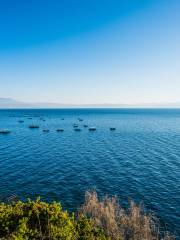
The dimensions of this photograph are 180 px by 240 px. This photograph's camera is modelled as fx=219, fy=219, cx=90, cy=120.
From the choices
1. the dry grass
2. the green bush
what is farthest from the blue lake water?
the green bush

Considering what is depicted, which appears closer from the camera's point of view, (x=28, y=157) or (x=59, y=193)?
(x=59, y=193)

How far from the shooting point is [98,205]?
93.4ft

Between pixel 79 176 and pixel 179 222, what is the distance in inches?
888

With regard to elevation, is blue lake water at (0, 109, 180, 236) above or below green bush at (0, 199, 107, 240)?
below

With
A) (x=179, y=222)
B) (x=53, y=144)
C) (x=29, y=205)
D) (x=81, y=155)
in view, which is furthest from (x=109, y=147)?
(x=29, y=205)

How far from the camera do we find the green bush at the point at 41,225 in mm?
16328

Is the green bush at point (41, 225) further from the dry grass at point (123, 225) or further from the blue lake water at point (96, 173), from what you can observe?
the blue lake water at point (96, 173)

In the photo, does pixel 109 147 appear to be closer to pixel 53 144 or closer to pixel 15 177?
pixel 53 144

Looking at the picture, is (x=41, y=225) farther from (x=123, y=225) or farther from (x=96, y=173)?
(x=96, y=173)

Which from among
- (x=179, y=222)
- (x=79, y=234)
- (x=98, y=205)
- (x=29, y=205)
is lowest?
(x=179, y=222)

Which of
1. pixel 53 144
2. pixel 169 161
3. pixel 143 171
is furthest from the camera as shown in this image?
pixel 53 144

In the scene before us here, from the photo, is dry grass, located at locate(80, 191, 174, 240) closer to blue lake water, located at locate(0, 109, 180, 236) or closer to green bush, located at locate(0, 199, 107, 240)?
blue lake water, located at locate(0, 109, 180, 236)

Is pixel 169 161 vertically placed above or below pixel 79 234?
below

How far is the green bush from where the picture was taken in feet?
53.6
